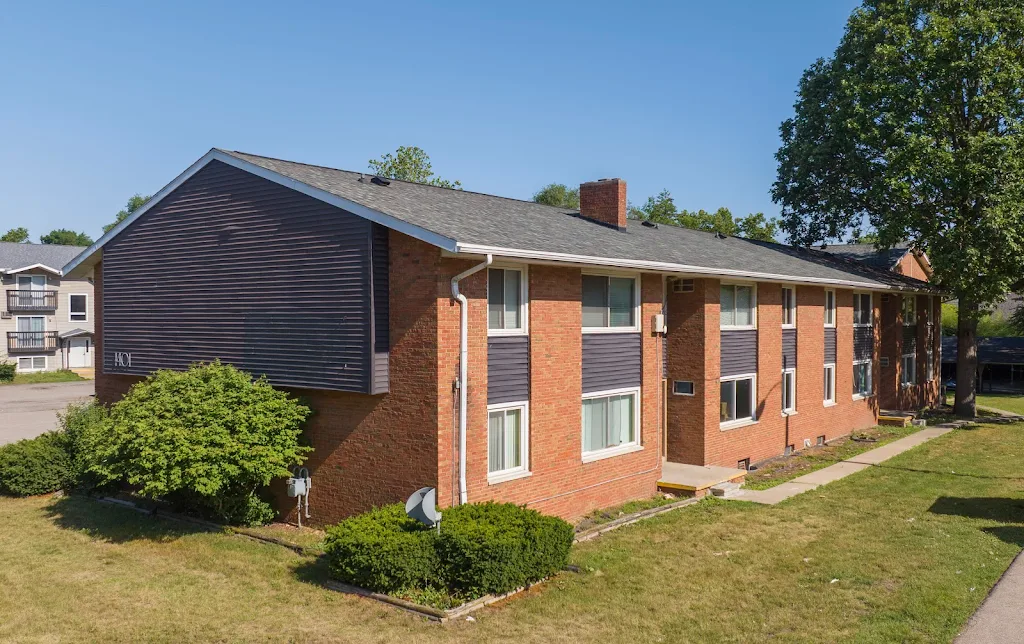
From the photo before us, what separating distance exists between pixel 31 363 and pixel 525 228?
158 feet

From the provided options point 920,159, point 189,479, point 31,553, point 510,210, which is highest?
point 920,159

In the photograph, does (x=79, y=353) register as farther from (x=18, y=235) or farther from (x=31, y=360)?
(x=18, y=235)

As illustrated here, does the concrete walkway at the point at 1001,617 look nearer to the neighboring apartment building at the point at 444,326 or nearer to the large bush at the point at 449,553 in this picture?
the large bush at the point at 449,553

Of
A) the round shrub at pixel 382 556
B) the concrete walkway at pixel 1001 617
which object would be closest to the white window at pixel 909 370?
the concrete walkway at pixel 1001 617

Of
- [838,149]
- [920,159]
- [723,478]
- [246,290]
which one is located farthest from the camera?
[838,149]

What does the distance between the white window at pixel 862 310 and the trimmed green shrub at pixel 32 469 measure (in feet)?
80.6

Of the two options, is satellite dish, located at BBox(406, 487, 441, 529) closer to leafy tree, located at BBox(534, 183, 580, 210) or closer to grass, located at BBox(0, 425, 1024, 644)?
A: grass, located at BBox(0, 425, 1024, 644)

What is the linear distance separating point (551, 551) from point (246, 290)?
26.6 feet

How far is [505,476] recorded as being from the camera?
47.2 feet

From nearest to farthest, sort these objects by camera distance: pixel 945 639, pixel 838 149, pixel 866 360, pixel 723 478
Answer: pixel 945 639
pixel 723 478
pixel 866 360
pixel 838 149

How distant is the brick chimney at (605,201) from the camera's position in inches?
828

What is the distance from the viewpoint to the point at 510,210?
19.0 metres

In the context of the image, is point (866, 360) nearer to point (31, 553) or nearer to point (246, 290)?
point (246, 290)

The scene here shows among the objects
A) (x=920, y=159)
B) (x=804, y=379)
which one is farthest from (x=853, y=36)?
(x=804, y=379)
